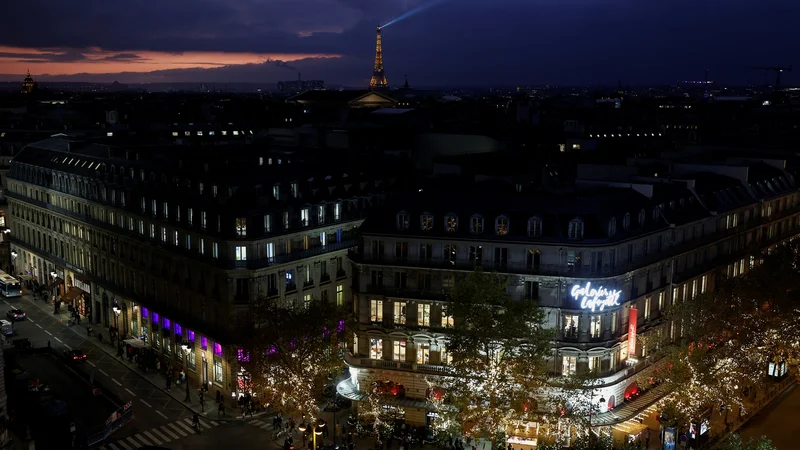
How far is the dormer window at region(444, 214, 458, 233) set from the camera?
73812 mm

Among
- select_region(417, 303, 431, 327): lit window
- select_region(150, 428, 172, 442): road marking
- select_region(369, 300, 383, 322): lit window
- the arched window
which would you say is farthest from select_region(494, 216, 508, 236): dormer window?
select_region(150, 428, 172, 442): road marking

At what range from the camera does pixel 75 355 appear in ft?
293

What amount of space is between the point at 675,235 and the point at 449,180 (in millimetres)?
24984

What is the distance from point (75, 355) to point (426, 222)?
4126 centimetres

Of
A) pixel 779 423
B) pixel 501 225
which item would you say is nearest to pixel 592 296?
pixel 501 225

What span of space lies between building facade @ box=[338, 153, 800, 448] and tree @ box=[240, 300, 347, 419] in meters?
3.94

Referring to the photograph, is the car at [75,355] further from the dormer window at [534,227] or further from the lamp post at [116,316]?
the dormer window at [534,227]

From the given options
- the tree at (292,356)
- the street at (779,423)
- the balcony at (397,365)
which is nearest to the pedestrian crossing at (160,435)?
the tree at (292,356)

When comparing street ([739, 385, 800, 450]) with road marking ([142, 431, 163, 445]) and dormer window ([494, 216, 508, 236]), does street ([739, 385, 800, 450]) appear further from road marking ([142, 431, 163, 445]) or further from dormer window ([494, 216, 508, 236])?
road marking ([142, 431, 163, 445])

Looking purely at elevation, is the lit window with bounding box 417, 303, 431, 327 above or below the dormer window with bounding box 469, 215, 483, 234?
below

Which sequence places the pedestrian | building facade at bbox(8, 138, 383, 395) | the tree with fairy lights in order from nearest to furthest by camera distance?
the tree with fairy lights, the pedestrian, building facade at bbox(8, 138, 383, 395)

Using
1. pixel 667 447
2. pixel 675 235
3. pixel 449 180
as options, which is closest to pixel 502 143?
pixel 449 180

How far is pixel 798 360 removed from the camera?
282 ft

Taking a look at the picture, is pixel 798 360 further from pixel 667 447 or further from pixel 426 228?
pixel 426 228
